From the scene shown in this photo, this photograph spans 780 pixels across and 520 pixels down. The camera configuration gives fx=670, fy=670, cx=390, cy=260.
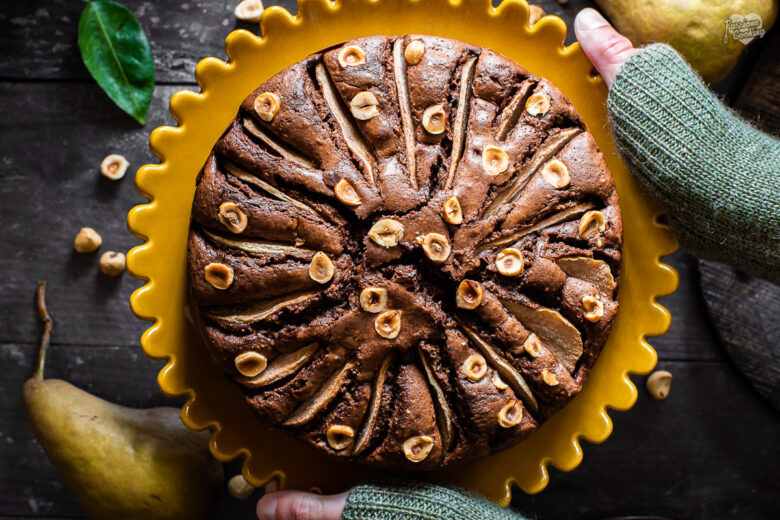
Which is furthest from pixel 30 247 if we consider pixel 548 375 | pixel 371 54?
pixel 548 375

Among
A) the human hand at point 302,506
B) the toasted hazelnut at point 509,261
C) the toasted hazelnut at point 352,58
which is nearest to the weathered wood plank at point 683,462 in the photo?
the human hand at point 302,506

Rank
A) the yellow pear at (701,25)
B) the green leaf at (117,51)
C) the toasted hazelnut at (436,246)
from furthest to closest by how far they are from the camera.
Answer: the green leaf at (117,51), the yellow pear at (701,25), the toasted hazelnut at (436,246)

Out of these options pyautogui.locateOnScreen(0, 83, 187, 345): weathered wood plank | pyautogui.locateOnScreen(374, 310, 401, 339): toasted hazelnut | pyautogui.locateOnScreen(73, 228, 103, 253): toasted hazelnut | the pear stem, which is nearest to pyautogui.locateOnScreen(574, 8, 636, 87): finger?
pyautogui.locateOnScreen(374, 310, 401, 339): toasted hazelnut

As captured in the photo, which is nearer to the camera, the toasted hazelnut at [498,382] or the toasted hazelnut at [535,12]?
the toasted hazelnut at [498,382]

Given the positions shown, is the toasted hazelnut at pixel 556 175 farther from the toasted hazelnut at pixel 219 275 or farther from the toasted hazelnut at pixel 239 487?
the toasted hazelnut at pixel 239 487

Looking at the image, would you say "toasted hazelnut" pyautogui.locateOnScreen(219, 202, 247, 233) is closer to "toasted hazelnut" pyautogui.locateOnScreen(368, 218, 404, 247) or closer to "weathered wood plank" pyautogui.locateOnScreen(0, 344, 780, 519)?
"toasted hazelnut" pyautogui.locateOnScreen(368, 218, 404, 247)

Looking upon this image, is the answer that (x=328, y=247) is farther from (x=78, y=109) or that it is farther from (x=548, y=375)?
(x=78, y=109)
